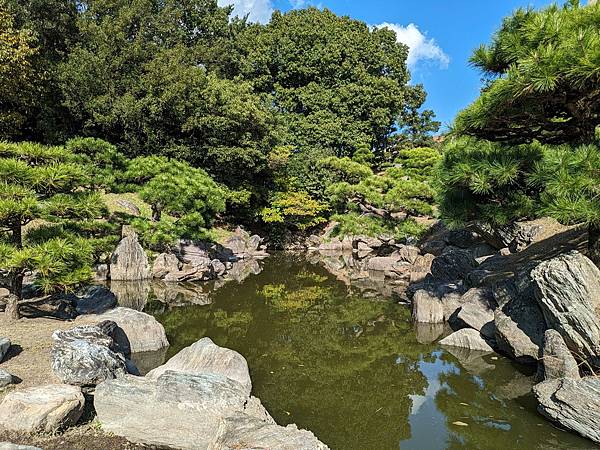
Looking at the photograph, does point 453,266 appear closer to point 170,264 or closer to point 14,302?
point 170,264

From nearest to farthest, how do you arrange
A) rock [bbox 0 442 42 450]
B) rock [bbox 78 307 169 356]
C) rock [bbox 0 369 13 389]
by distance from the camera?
rock [bbox 0 442 42 450], rock [bbox 0 369 13 389], rock [bbox 78 307 169 356]

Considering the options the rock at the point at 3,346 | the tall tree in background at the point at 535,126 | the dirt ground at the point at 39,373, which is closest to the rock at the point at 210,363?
the dirt ground at the point at 39,373

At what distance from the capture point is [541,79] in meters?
4.20

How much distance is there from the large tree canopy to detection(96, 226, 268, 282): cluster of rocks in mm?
9148

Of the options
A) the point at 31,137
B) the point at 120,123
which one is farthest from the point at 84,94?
the point at 31,137

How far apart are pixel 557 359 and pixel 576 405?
778mm

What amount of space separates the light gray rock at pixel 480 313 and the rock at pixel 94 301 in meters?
5.97

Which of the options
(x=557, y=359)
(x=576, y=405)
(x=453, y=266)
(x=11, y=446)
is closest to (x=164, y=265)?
(x=453, y=266)

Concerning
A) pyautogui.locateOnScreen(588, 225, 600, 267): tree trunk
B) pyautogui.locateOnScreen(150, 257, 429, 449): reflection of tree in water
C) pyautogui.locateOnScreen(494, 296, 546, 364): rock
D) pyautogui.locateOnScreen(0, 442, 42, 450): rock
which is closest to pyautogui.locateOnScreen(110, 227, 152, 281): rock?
pyautogui.locateOnScreen(150, 257, 429, 449): reflection of tree in water

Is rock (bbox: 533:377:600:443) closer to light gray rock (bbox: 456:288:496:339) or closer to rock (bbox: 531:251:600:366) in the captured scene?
rock (bbox: 531:251:600:366)

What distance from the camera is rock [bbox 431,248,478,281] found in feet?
32.7

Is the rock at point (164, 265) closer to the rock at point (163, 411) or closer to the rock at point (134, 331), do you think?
the rock at point (134, 331)

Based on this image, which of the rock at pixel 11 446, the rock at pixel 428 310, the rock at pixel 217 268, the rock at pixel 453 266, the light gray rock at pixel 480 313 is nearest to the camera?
the rock at pixel 11 446

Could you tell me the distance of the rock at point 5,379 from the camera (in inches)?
155
